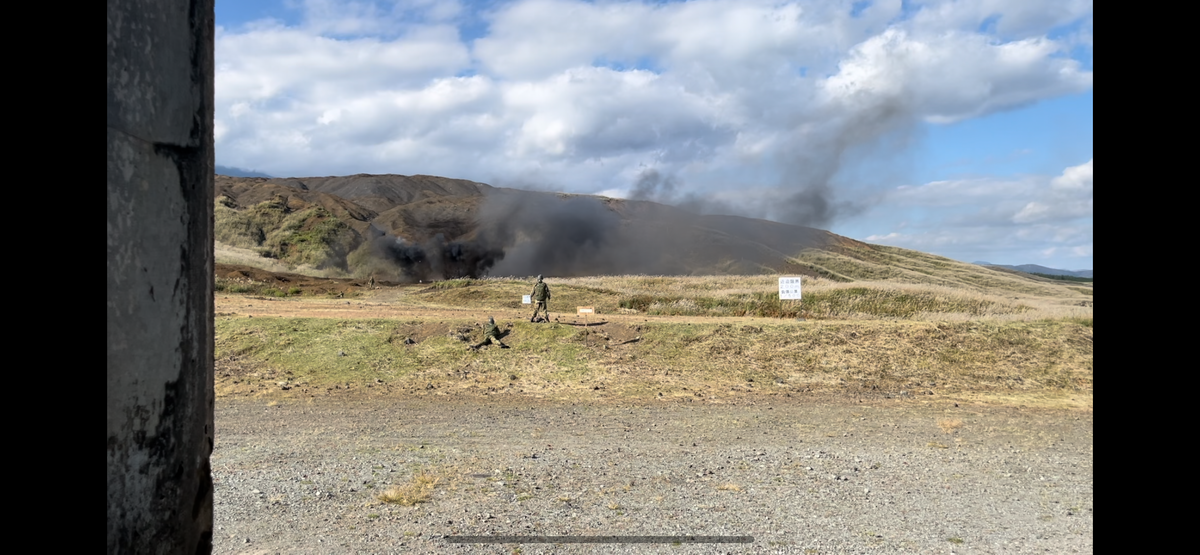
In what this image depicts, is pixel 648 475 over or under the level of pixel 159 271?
under

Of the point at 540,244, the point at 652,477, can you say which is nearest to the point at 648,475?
the point at 652,477

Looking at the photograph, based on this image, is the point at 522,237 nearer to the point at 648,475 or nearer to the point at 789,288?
the point at 789,288

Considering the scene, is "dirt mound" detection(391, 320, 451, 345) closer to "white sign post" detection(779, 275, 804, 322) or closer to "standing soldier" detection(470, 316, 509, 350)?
"standing soldier" detection(470, 316, 509, 350)

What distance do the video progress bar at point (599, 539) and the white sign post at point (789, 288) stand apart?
19.1m

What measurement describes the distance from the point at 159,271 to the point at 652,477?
724cm

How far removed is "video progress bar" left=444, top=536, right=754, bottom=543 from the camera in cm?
623

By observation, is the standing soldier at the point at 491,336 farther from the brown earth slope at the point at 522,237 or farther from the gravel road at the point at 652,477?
the brown earth slope at the point at 522,237

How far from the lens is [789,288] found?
25016 mm

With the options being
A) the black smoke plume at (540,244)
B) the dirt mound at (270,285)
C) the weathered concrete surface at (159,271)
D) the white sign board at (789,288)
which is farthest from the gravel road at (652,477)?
the black smoke plume at (540,244)

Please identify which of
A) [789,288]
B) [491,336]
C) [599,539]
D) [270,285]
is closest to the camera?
[599,539]

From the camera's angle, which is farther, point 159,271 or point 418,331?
point 418,331

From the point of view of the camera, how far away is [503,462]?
29.1 ft

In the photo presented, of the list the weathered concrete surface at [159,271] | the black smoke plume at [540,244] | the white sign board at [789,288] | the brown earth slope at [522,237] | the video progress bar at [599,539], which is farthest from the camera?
the brown earth slope at [522,237]

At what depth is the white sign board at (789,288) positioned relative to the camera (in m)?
24.8
